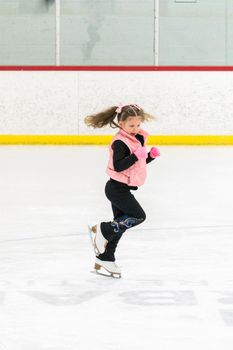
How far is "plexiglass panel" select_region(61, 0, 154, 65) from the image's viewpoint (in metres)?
15.3

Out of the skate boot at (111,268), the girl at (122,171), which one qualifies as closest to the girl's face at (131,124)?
the girl at (122,171)

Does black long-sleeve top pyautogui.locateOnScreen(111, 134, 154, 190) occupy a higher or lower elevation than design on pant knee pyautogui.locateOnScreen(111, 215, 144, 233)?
higher

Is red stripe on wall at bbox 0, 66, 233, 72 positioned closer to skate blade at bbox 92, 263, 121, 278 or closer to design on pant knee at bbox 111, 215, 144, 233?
skate blade at bbox 92, 263, 121, 278

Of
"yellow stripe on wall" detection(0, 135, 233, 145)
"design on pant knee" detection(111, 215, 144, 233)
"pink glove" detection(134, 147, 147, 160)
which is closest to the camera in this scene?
"pink glove" detection(134, 147, 147, 160)

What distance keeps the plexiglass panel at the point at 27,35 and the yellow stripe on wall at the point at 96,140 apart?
4.11 ft

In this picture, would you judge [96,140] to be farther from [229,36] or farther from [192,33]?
[229,36]

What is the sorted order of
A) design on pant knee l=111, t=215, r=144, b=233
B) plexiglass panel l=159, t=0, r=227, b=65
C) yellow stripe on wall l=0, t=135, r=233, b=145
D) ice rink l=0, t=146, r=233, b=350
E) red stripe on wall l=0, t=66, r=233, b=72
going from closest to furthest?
ice rink l=0, t=146, r=233, b=350, design on pant knee l=111, t=215, r=144, b=233, yellow stripe on wall l=0, t=135, r=233, b=145, red stripe on wall l=0, t=66, r=233, b=72, plexiglass panel l=159, t=0, r=227, b=65

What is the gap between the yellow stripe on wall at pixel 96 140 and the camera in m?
14.9

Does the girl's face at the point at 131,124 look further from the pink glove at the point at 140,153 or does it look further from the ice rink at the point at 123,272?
the ice rink at the point at 123,272

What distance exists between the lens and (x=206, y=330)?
3.06 m

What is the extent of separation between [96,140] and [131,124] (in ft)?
35.8

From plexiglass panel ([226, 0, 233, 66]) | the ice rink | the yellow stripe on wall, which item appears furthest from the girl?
plexiglass panel ([226, 0, 233, 66])

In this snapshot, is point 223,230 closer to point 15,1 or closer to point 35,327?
point 35,327

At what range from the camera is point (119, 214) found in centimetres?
421
